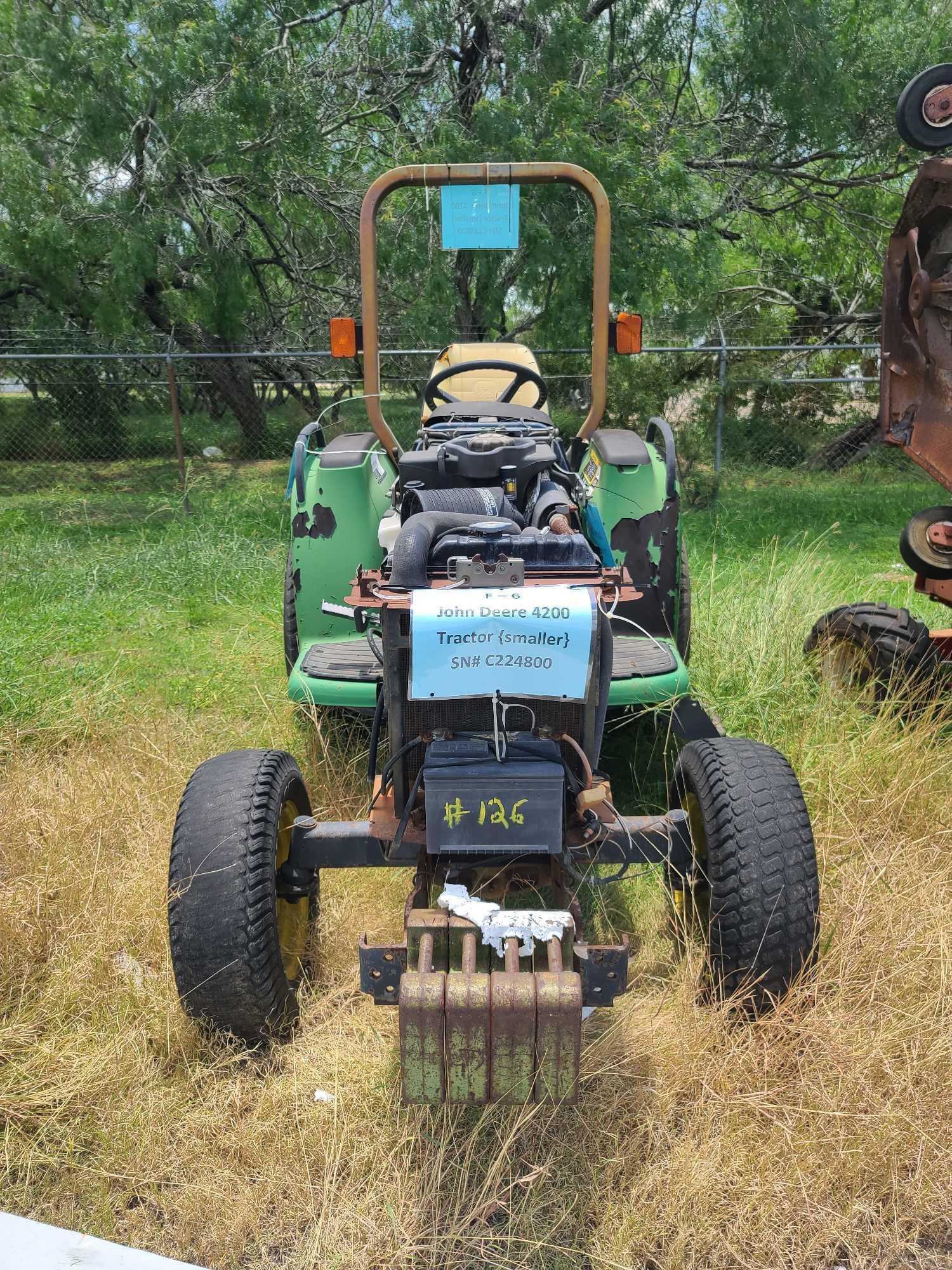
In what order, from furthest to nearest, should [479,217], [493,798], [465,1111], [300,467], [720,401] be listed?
1. [720,401]
2. [300,467]
3. [479,217]
4. [465,1111]
5. [493,798]

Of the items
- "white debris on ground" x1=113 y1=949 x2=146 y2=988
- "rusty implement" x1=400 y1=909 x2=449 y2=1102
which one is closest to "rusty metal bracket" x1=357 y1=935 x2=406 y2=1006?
"rusty implement" x1=400 y1=909 x2=449 y2=1102

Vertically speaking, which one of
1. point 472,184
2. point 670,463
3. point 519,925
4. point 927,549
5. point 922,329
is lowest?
point 519,925

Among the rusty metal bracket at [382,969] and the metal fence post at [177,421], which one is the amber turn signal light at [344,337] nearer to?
the rusty metal bracket at [382,969]

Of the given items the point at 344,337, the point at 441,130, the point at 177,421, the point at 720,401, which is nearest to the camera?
the point at 344,337

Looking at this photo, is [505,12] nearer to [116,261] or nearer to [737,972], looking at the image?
[116,261]

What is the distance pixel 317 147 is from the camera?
8.31 m

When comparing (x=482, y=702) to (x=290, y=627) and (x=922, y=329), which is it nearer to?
(x=290, y=627)

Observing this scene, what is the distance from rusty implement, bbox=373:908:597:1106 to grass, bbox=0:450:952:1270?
0.28 metres

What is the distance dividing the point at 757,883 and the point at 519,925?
63 cm

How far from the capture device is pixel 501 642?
2.04 metres

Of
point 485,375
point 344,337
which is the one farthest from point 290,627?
point 485,375

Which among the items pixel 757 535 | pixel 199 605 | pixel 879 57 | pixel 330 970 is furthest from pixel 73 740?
pixel 879 57

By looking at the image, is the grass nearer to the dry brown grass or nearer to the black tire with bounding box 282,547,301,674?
the dry brown grass

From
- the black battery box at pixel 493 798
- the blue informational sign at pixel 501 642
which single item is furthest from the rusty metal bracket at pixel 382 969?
the blue informational sign at pixel 501 642
